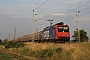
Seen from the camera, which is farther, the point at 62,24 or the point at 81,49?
the point at 62,24

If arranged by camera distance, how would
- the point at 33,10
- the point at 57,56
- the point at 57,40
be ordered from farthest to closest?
the point at 33,10 → the point at 57,40 → the point at 57,56

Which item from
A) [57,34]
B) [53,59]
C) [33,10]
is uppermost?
[33,10]

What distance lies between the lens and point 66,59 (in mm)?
17891

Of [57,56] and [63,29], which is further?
[63,29]

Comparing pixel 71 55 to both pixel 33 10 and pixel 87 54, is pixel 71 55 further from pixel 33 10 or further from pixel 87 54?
pixel 33 10

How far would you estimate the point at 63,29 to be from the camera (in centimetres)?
3978

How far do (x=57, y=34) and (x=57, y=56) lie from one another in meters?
19.3

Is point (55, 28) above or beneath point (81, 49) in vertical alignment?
above

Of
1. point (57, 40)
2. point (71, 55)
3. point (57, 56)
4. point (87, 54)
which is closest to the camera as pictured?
point (87, 54)

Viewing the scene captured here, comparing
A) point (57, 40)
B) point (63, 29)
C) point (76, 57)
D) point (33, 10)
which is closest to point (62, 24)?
point (63, 29)

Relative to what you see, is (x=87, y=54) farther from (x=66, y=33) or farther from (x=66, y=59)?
(x=66, y=33)

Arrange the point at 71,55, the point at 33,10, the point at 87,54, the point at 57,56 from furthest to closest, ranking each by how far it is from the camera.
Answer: the point at 33,10 < the point at 57,56 < the point at 71,55 < the point at 87,54

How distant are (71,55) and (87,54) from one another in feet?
6.69

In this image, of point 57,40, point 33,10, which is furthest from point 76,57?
point 33,10
